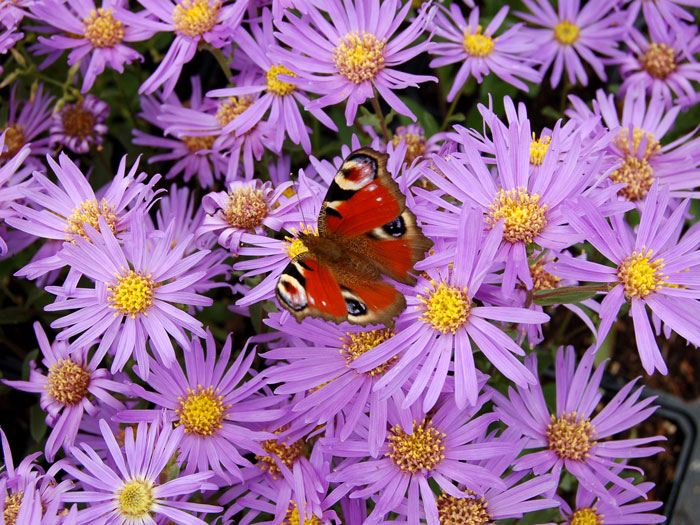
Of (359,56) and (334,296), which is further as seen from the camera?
(359,56)

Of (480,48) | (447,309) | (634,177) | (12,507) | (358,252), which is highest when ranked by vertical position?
(480,48)

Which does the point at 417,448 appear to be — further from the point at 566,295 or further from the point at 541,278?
the point at 541,278

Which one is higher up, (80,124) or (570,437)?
(80,124)

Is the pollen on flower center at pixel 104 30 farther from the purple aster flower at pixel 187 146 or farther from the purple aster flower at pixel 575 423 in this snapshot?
the purple aster flower at pixel 575 423

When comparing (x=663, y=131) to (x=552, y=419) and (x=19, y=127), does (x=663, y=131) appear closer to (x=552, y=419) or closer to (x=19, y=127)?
(x=552, y=419)

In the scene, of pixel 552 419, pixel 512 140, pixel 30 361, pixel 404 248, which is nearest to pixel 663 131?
pixel 512 140

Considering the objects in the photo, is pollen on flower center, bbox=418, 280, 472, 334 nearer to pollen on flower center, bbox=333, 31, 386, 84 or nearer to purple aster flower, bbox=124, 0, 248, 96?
pollen on flower center, bbox=333, 31, 386, 84

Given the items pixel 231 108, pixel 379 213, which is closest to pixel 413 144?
pixel 231 108
